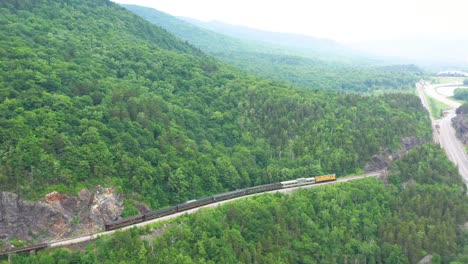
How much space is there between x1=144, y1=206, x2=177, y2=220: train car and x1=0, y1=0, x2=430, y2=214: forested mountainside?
192 inches

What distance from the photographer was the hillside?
255ft

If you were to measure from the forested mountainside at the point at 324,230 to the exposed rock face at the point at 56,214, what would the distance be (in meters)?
6.23

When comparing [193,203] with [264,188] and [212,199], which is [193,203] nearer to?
[212,199]

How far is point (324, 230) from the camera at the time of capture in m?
89.7

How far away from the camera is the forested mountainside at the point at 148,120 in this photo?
255 feet

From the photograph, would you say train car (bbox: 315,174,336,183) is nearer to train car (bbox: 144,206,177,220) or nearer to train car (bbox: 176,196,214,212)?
train car (bbox: 176,196,214,212)

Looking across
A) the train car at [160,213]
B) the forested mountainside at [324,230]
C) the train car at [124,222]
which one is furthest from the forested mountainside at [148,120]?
the forested mountainside at [324,230]

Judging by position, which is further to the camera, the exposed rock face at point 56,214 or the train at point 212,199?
the train at point 212,199

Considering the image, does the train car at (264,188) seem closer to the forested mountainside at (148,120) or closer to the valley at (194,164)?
the valley at (194,164)

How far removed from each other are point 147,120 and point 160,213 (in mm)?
29156

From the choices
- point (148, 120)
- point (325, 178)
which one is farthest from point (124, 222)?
point (325, 178)

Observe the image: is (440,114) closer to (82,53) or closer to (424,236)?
(424,236)

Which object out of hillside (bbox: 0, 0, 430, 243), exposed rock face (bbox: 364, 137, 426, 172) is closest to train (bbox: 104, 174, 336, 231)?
hillside (bbox: 0, 0, 430, 243)

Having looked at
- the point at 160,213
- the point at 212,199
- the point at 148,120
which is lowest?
the point at 212,199
